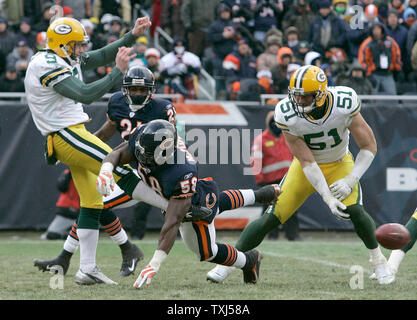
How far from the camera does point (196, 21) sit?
12.9 m

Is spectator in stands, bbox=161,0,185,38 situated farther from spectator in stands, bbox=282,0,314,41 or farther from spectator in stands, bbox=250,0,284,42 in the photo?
spectator in stands, bbox=282,0,314,41

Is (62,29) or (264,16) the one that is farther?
(264,16)

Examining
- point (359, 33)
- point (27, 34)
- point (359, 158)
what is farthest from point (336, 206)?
point (27, 34)

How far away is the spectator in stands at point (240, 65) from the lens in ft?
38.1

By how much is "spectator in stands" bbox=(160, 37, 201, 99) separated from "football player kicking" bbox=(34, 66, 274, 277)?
4645mm

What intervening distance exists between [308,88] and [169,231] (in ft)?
4.89

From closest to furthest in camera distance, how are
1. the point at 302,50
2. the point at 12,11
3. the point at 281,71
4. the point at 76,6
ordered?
1. the point at 281,71
2. the point at 302,50
3. the point at 76,6
4. the point at 12,11

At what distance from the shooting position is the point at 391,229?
17.1 ft

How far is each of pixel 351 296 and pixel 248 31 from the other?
836 cm

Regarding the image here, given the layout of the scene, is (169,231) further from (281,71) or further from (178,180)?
(281,71)

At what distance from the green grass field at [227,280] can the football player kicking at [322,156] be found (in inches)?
14.0

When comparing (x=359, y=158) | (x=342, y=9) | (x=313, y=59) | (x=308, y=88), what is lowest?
(x=313, y=59)

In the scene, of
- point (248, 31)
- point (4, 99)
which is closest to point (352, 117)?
point (4, 99)

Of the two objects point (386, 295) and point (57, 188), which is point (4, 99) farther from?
point (386, 295)
